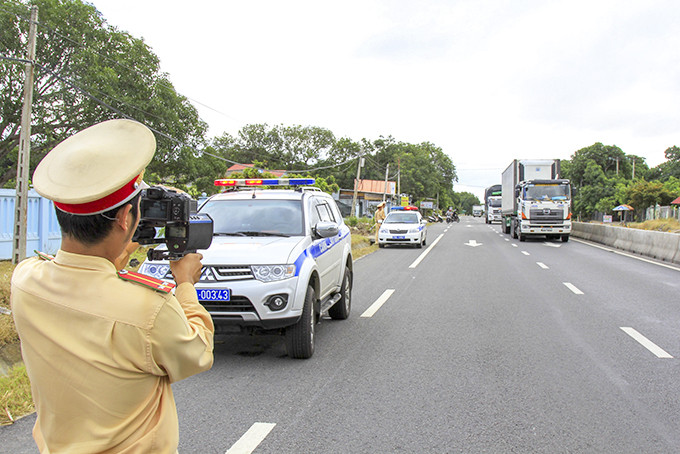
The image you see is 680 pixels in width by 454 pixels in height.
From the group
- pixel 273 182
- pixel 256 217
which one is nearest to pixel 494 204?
pixel 273 182

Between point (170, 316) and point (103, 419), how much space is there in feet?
1.13

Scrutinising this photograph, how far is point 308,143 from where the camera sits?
77.1 m

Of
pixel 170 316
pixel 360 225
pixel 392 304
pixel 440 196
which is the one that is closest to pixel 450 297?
pixel 392 304

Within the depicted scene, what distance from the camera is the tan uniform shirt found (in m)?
1.52

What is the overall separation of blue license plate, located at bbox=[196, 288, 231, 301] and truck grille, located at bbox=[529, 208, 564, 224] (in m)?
23.0

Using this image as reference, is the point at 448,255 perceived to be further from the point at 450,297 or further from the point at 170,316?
the point at 170,316

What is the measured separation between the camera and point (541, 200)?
84.8 feet

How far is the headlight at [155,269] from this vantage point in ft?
18.0

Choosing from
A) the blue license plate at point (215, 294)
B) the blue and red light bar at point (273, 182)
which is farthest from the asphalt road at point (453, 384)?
A: the blue and red light bar at point (273, 182)

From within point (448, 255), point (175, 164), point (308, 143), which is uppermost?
point (308, 143)

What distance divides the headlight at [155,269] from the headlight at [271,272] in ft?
2.92

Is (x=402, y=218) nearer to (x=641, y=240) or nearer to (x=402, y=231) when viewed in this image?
(x=402, y=231)

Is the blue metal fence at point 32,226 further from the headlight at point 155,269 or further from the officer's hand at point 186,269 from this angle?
the officer's hand at point 186,269

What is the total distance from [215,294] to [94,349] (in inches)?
151
